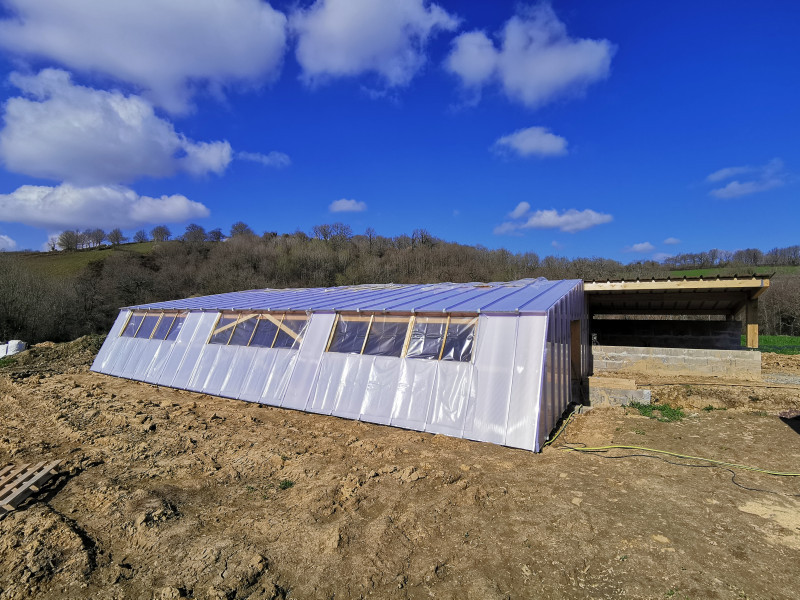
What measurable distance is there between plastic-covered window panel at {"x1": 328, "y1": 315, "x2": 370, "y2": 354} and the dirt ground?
1.83 meters

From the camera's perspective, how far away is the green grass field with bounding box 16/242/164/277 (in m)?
39.8

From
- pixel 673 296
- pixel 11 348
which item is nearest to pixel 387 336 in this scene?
pixel 673 296

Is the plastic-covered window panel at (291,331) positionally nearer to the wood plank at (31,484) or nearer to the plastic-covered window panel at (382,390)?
the plastic-covered window panel at (382,390)

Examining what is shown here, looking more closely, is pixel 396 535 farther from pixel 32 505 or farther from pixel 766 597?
pixel 32 505

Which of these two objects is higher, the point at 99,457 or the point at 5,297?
the point at 5,297

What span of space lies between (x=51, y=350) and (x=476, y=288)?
65.6ft

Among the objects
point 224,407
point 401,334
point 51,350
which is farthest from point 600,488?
point 51,350

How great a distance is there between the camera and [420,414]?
7906mm

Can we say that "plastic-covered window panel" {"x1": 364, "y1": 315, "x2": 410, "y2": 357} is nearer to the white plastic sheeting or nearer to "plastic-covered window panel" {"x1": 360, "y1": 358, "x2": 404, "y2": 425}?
"plastic-covered window panel" {"x1": 360, "y1": 358, "x2": 404, "y2": 425}

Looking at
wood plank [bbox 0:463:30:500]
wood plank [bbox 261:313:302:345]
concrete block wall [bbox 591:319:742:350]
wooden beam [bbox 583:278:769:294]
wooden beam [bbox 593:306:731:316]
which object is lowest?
wood plank [bbox 0:463:30:500]

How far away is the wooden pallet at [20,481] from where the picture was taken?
505 centimetres

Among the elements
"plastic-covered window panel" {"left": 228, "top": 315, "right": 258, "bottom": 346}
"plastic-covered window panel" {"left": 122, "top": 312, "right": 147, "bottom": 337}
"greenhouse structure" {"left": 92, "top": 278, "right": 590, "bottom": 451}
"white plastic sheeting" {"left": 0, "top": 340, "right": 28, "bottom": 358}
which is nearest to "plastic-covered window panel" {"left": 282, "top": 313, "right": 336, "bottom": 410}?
"greenhouse structure" {"left": 92, "top": 278, "right": 590, "bottom": 451}

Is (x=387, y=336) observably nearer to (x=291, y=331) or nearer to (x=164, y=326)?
(x=291, y=331)

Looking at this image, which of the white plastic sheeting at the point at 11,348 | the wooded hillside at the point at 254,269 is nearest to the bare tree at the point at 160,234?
the wooded hillside at the point at 254,269
